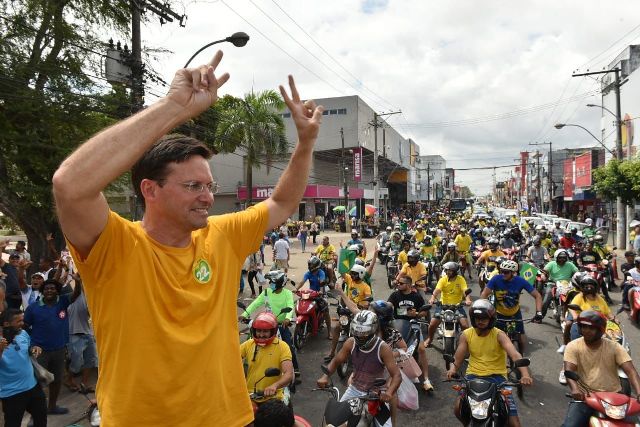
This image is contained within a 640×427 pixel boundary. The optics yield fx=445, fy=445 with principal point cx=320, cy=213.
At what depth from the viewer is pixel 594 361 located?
4.88 m

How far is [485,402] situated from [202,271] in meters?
3.97

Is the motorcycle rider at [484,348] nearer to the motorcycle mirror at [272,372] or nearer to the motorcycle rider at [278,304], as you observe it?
the motorcycle mirror at [272,372]

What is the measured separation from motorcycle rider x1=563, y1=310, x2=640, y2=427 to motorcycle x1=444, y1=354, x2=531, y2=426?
61cm

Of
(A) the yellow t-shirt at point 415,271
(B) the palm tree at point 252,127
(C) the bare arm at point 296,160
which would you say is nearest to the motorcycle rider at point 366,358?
(C) the bare arm at point 296,160

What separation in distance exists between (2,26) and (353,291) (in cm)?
1202

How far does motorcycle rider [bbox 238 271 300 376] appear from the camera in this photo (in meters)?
7.72

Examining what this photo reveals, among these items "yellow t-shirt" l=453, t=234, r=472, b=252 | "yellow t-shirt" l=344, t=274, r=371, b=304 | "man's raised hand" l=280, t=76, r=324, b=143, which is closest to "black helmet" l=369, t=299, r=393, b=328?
"yellow t-shirt" l=344, t=274, r=371, b=304

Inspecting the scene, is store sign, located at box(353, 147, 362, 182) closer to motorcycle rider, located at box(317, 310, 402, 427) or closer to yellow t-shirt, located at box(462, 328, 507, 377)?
yellow t-shirt, located at box(462, 328, 507, 377)

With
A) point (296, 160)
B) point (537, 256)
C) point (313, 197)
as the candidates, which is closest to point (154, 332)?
point (296, 160)

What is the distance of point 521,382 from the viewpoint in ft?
15.5

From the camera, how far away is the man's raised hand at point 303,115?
6.48 ft

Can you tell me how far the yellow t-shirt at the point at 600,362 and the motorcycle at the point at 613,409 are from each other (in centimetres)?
51

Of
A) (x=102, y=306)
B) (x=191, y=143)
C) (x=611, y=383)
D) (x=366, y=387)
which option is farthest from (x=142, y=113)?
(x=611, y=383)

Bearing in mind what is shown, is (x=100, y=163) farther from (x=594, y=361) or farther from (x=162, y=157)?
(x=594, y=361)
